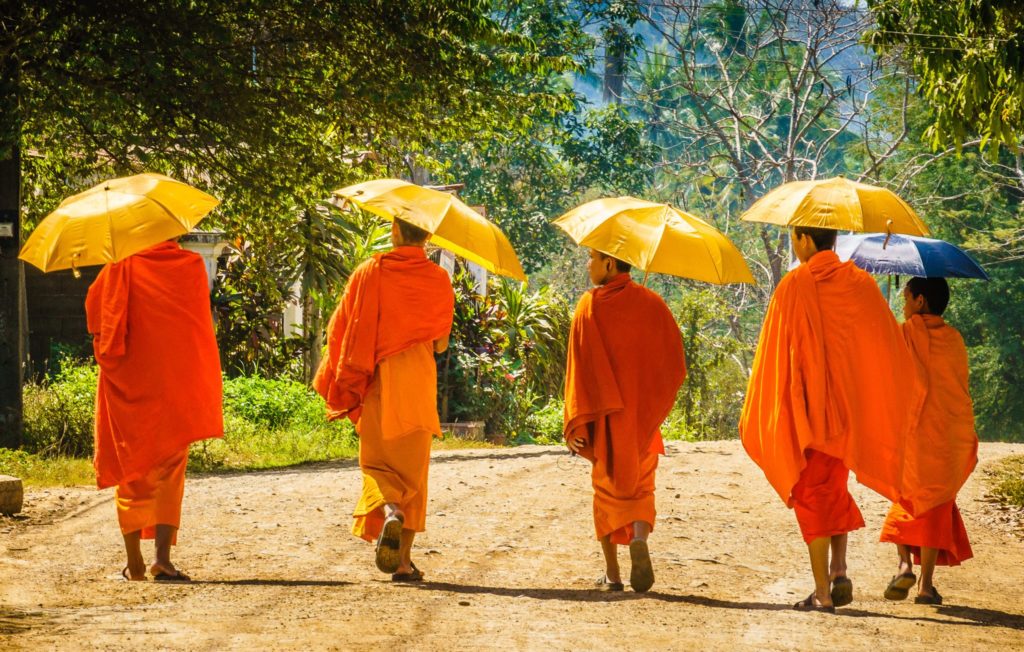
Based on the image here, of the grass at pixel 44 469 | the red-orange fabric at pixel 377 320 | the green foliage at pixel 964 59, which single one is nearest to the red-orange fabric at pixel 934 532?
the red-orange fabric at pixel 377 320

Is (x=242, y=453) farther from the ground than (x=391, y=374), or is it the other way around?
(x=391, y=374)

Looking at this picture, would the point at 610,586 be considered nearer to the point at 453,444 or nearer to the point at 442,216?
the point at 442,216

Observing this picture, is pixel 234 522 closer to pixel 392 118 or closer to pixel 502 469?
pixel 502 469

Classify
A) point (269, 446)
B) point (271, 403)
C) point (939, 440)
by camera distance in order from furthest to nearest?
1. point (271, 403)
2. point (269, 446)
3. point (939, 440)

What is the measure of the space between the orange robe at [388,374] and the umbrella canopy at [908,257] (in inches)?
94.7

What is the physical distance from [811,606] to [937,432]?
1509mm

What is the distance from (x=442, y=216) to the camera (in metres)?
7.06

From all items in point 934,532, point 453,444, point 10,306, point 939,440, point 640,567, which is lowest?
point 453,444

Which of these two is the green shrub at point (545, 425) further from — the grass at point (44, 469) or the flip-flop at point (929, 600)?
the flip-flop at point (929, 600)

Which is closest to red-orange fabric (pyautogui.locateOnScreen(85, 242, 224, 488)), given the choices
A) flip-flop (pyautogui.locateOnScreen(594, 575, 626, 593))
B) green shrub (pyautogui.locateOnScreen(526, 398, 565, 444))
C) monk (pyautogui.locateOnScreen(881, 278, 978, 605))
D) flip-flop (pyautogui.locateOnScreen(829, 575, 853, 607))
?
flip-flop (pyautogui.locateOnScreen(594, 575, 626, 593))

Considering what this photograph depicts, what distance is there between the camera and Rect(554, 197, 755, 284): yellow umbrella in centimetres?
689

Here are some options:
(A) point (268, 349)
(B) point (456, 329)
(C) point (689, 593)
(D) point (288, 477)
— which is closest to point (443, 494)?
(D) point (288, 477)

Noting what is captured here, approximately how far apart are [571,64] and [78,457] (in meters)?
6.95

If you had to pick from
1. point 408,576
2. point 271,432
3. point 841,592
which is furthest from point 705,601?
point 271,432
